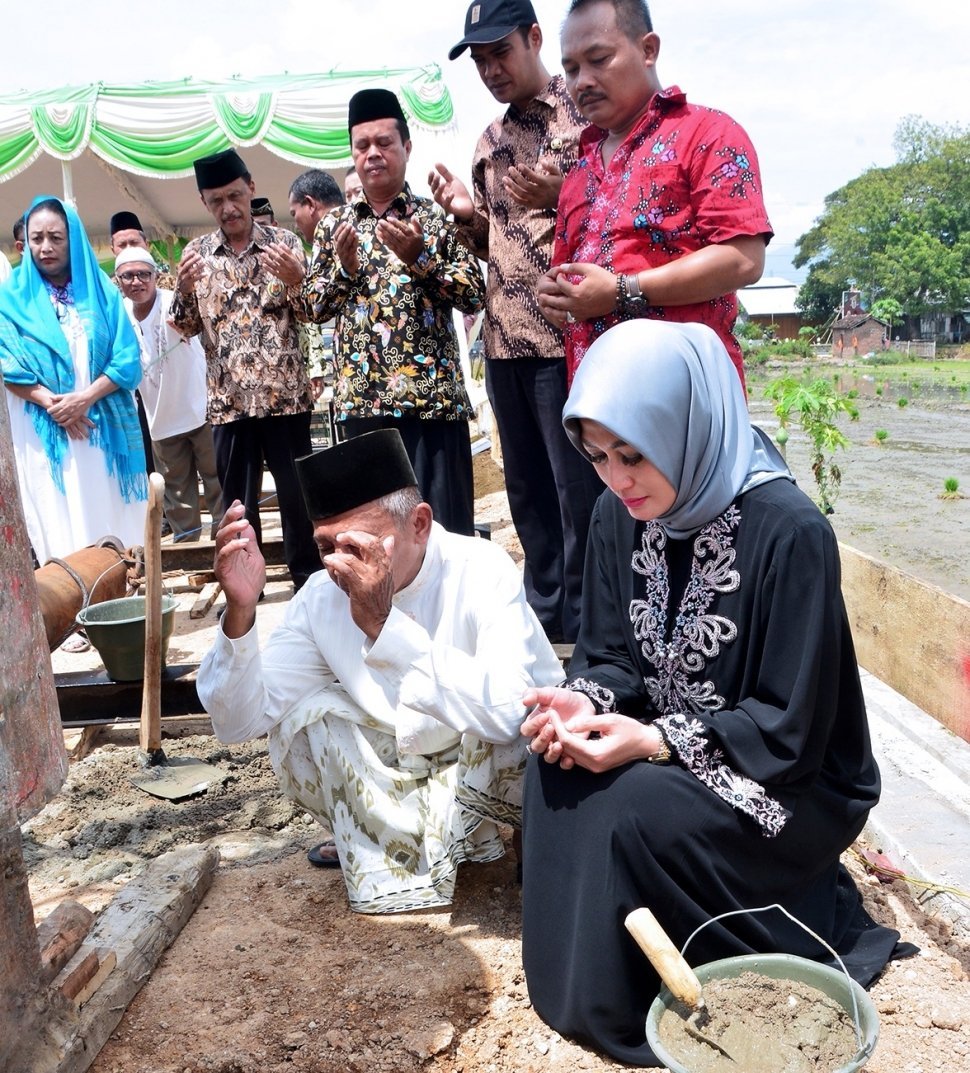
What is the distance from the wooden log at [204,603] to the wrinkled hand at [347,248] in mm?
2440

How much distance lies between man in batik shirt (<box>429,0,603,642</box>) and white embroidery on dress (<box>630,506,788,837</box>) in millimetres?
1480

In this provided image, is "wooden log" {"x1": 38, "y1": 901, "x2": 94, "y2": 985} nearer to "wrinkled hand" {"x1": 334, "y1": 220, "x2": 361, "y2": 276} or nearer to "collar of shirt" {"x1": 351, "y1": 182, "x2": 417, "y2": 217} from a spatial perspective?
"wrinkled hand" {"x1": 334, "y1": 220, "x2": 361, "y2": 276}

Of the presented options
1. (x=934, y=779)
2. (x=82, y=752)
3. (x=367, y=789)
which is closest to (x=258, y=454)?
(x=82, y=752)

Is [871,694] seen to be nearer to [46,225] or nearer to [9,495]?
[9,495]

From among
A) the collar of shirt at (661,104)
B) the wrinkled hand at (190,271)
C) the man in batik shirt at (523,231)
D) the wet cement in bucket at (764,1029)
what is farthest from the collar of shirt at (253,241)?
Answer: the wet cement in bucket at (764,1029)

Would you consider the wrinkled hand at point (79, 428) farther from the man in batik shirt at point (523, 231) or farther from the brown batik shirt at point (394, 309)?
the man in batik shirt at point (523, 231)

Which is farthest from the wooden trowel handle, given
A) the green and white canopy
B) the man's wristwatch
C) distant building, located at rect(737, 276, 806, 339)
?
distant building, located at rect(737, 276, 806, 339)

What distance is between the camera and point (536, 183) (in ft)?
12.3

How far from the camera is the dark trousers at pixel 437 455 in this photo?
4.48 metres

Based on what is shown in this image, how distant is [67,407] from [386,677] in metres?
3.56

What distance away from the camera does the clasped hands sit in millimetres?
2215

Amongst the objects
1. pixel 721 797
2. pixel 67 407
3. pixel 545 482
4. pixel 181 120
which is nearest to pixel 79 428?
pixel 67 407

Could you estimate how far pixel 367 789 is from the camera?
2.79 meters

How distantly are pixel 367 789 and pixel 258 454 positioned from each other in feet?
11.1
